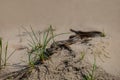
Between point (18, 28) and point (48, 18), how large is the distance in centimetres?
40

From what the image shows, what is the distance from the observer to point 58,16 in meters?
3.75

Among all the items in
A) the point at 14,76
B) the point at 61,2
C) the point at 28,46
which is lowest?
the point at 14,76

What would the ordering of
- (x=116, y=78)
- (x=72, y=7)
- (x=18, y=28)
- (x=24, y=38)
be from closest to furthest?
(x=116, y=78) → (x=24, y=38) → (x=18, y=28) → (x=72, y=7)

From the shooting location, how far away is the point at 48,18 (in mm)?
3738

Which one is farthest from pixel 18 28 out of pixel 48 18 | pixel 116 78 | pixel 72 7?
pixel 116 78

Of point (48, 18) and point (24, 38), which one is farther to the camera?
point (48, 18)

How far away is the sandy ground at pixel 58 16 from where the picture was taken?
3.33 metres

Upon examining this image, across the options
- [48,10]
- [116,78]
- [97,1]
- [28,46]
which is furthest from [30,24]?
[116,78]

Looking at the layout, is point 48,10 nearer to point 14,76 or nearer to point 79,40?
point 79,40

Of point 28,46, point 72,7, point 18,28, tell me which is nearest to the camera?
point 28,46

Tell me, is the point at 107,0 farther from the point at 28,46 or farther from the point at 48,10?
the point at 28,46

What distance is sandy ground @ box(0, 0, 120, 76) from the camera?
10.9ft

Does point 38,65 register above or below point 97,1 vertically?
below

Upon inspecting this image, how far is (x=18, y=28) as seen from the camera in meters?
3.53
